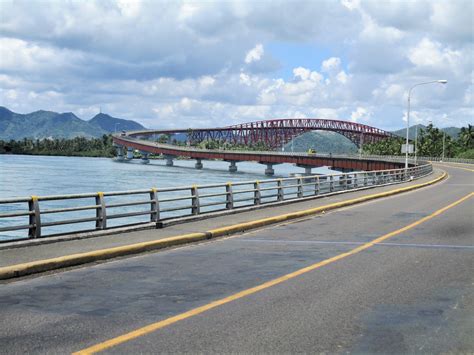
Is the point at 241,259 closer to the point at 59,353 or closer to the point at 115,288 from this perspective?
the point at 115,288

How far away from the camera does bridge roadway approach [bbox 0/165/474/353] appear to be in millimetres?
6699

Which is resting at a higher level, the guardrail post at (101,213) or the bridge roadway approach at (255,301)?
the guardrail post at (101,213)

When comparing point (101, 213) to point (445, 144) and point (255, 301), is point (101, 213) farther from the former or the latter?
point (445, 144)

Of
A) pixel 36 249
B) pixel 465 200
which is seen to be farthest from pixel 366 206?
pixel 36 249

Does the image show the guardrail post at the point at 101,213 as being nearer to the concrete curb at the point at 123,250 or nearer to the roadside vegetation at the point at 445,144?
the concrete curb at the point at 123,250

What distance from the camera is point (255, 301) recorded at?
338 inches

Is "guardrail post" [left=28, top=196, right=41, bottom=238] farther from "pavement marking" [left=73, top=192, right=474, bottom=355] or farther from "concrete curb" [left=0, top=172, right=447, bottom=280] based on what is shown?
"pavement marking" [left=73, top=192, right=474, bottom=355]

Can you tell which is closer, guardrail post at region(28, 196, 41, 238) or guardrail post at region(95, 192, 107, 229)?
guardrail post at region(28, 196, 41, 238)

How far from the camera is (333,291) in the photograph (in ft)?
30.5

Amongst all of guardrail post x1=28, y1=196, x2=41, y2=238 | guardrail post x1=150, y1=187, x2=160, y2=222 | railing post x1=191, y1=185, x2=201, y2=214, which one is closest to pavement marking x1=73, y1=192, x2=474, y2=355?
guardrail post x1=150, y1=187, x2=160, y2=222

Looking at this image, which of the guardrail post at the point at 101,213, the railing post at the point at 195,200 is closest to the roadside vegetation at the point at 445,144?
the railing post at the point at 195,200

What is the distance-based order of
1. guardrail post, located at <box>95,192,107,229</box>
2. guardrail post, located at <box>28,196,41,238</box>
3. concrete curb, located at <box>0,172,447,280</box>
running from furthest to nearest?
guardrail post, located at <box>95,192,107,229</box>
guardrail post, located at <box>28,196,41,238</box>
concrete curb, located at <box>0,172,447,280</box>

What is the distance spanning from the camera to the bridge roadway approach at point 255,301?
22.0 ft

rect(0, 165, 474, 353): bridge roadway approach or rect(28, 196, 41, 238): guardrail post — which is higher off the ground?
rect(28, 196, 41, 238): guardrail post
